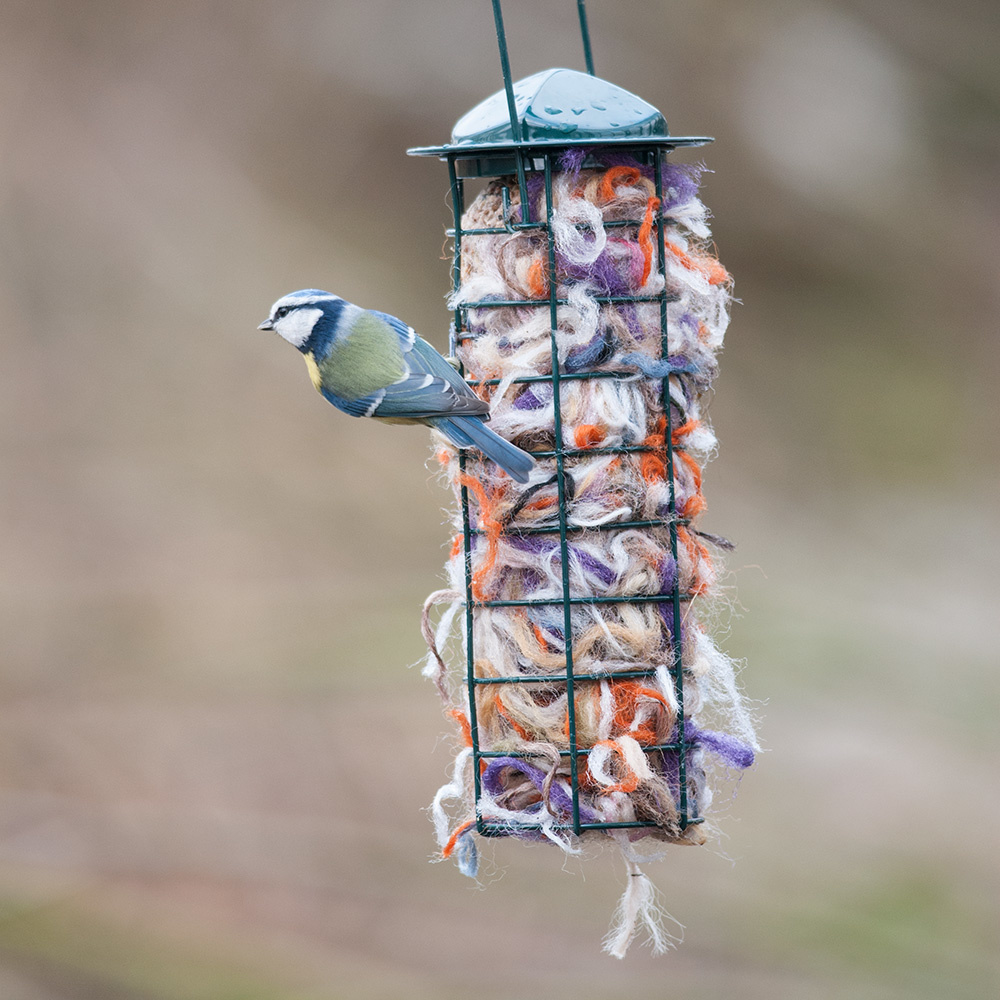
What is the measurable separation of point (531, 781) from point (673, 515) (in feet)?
2.17

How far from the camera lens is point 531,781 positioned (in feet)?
9.86

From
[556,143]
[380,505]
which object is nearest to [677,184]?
[556,143]

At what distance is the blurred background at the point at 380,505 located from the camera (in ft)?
20.5

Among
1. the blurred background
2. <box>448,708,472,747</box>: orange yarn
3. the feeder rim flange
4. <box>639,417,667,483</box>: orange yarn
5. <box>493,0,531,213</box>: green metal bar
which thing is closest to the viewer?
<box>493,0,531,213</box>: green metal bar

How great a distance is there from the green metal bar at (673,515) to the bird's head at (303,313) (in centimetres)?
76

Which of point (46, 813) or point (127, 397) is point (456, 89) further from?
point (46, 813)

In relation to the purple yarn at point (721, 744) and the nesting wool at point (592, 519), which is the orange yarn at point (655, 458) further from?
the purple yarn at point (721, 744)

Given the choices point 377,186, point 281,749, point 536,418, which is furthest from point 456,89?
point 536,418

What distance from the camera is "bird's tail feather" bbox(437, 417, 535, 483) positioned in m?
2.84

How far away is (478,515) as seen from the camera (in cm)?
306

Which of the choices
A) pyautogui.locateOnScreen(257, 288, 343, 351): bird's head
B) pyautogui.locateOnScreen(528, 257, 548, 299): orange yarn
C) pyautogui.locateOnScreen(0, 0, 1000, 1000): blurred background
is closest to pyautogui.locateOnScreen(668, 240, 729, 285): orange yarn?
pyautogui.locateOnScreen(528, 257, 548, 299): orange yarn

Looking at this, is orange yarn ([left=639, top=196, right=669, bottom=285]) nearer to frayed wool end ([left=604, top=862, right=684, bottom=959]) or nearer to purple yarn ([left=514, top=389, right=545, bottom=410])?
purple yarn ([left=514, top=389, right=545, bottom=410])

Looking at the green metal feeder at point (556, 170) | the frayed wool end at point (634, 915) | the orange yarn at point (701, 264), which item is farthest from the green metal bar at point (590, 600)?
the orange yarn at point (701, 264)

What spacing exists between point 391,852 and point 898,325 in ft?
13.2
